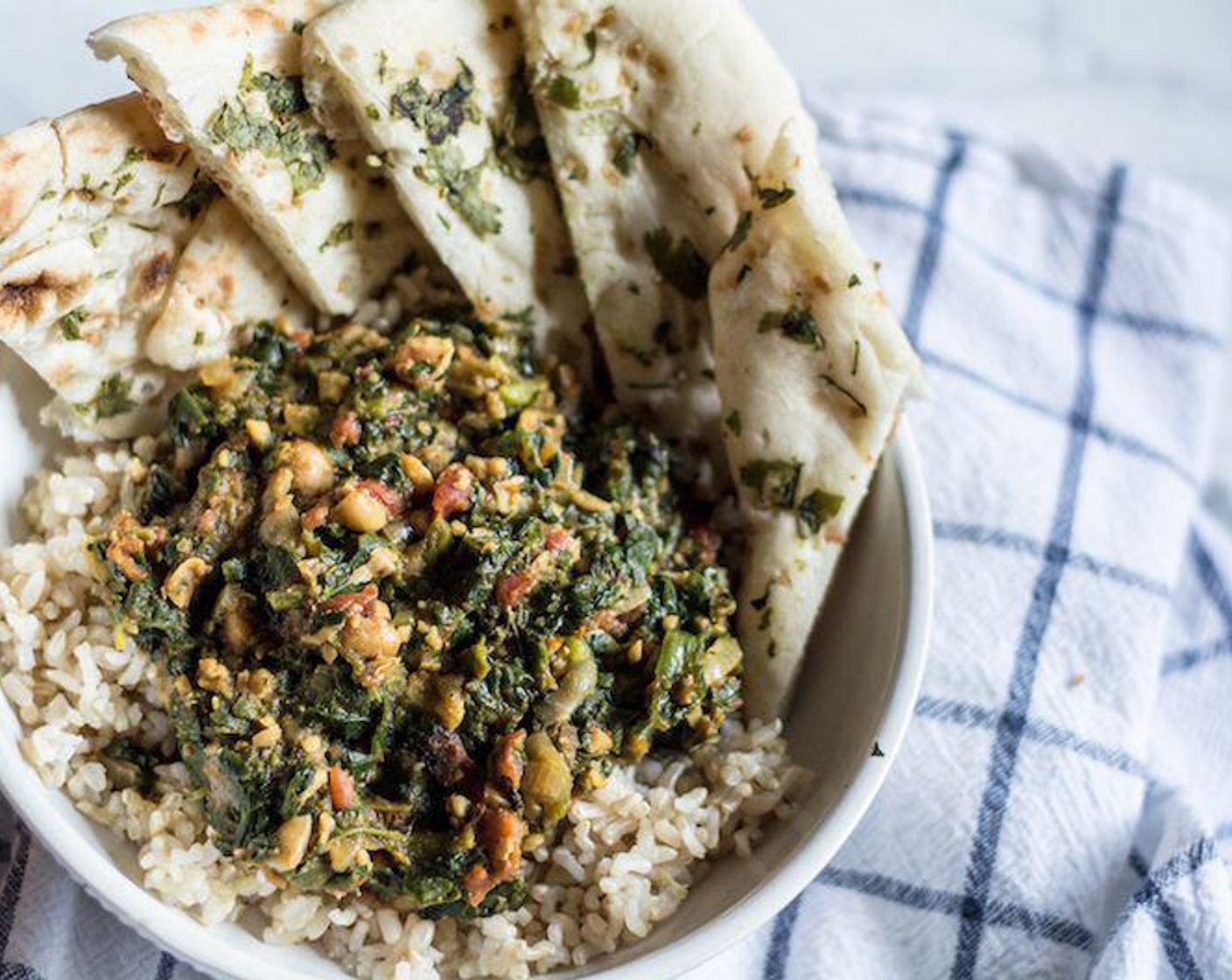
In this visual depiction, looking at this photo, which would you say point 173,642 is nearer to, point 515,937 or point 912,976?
point 515,937

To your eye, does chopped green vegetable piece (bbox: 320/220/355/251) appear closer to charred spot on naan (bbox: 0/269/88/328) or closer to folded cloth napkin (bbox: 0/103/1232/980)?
charred spot on naan (bbox: 0/269/88/328)

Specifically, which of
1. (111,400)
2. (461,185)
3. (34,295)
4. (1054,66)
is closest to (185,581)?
(111,400)

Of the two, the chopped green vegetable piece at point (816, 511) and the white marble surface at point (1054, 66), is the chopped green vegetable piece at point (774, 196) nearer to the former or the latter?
the chopped green vegetable piece at point (816, 511)

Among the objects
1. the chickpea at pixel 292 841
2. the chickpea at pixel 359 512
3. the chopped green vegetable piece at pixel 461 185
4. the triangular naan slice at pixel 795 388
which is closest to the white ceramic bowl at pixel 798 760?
the triangular naan slice at pixel 795 388

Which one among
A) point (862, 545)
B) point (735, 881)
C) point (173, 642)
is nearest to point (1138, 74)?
point (862, 545)

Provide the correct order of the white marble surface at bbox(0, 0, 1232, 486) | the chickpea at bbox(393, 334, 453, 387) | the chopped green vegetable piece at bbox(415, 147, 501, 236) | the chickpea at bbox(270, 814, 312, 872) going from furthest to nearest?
the white marble surface at bbox(0, 0, 1232, 486), the chopped green vegetable piece at bbox(415, 147, 501, 236), the chickpea at bbox(393, 334, 453, 387), the chickpea at bbox(270, 814, 312, 872)

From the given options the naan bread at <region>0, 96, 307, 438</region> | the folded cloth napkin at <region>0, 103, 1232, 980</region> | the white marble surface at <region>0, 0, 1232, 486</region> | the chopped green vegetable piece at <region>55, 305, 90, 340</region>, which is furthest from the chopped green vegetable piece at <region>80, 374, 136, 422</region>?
the white marble surface at <region>0, 0, 1232, 486</region>
